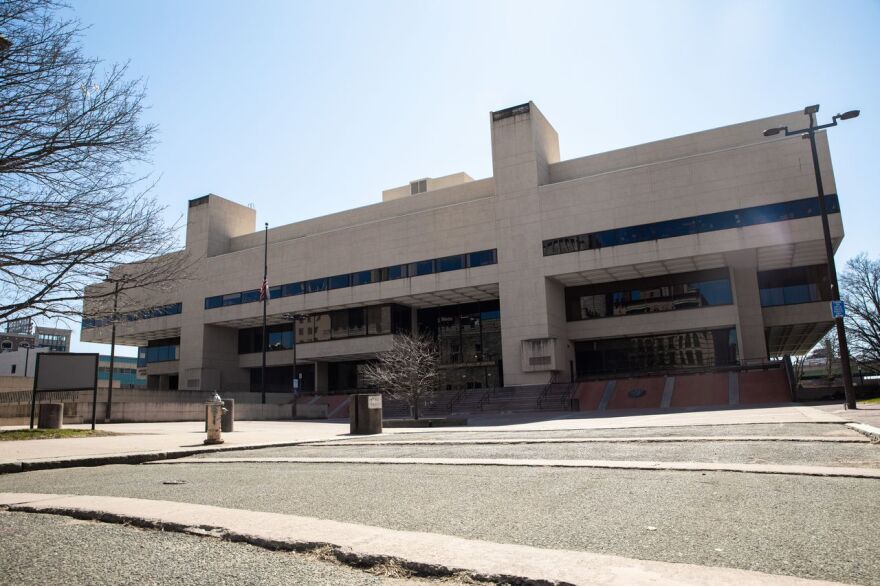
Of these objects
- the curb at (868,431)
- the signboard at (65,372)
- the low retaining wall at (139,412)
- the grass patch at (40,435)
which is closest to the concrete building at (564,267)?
the low retaining wall at (139,412)

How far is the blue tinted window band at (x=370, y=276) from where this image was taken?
50312mm

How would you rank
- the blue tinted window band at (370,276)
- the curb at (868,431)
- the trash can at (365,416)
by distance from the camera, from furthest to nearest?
the blue tinted window band at (370,276) → the trash can at (365,416) → the curb at (868,431)

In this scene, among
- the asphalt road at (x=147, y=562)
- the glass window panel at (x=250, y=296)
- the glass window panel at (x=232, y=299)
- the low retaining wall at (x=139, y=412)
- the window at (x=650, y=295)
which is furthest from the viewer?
the glass window panel at (x=232, y=299)

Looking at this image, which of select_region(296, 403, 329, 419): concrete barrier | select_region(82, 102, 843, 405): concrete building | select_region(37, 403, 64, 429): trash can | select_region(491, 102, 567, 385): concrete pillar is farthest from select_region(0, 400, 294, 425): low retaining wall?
select_region(491, 102, 567, 385): concrete pillar

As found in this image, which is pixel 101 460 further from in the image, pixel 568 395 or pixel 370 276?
pixel 370 276

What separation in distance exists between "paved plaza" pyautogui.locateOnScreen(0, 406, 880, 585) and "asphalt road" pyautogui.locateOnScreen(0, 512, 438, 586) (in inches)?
0.9

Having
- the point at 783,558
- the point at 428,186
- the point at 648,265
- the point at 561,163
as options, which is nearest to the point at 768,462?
the point at 783,558

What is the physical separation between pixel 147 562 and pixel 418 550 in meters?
1.97

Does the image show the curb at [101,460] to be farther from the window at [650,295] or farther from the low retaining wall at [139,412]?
the window at [650,295]

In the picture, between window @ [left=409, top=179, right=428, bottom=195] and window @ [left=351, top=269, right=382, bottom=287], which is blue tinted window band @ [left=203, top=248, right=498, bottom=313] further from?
window @ [left=409, top=179, right=428, bottom=195]

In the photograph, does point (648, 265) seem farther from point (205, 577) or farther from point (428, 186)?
point (205, 577)

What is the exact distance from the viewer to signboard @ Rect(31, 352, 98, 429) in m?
21.4

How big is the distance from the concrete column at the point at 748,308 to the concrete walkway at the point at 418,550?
148ft

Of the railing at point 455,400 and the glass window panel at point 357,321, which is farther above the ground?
the glass window panel at point 357,321
